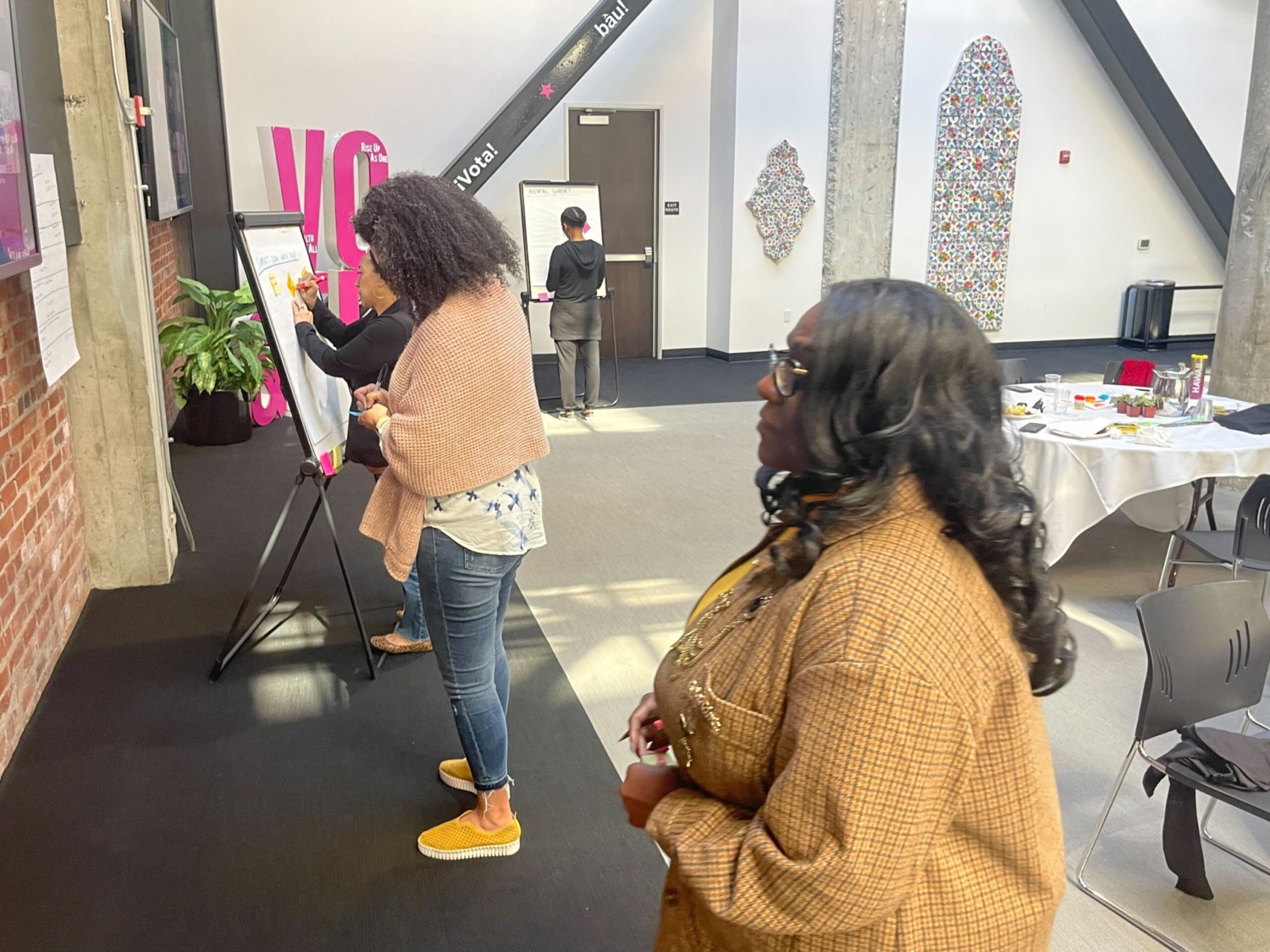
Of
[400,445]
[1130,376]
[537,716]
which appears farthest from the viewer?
[1130,376]

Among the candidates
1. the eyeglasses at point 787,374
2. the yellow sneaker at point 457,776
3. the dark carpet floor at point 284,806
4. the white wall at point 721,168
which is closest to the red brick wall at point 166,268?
the dark carpet floor at point 284,806

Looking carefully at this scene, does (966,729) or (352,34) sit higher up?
(352,34)

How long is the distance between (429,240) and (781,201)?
7.81 metres

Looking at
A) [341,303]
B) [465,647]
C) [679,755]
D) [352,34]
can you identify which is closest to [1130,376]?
[465,647]

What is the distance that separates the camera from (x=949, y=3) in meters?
9.55

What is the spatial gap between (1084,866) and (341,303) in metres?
6.76

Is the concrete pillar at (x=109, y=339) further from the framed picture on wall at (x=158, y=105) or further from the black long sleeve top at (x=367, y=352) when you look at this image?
the black long sleeve top at (x=367, y=352)

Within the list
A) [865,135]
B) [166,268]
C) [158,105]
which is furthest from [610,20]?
[166,268]

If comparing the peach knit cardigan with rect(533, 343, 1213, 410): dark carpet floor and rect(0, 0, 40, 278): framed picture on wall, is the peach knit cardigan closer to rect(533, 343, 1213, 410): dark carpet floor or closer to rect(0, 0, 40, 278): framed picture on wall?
rect(0, 0, 40, 278): framed picture on wall

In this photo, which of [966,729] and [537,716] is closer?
[966,729]

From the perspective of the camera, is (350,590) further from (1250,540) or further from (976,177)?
(976,177)

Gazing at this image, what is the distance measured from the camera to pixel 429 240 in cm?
218

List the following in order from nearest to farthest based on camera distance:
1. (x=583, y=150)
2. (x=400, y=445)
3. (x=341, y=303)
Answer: (x=400, y=445)
(x=341, y=303)
(x=583, y=150)

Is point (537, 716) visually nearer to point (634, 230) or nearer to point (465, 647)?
point (465, 647)
